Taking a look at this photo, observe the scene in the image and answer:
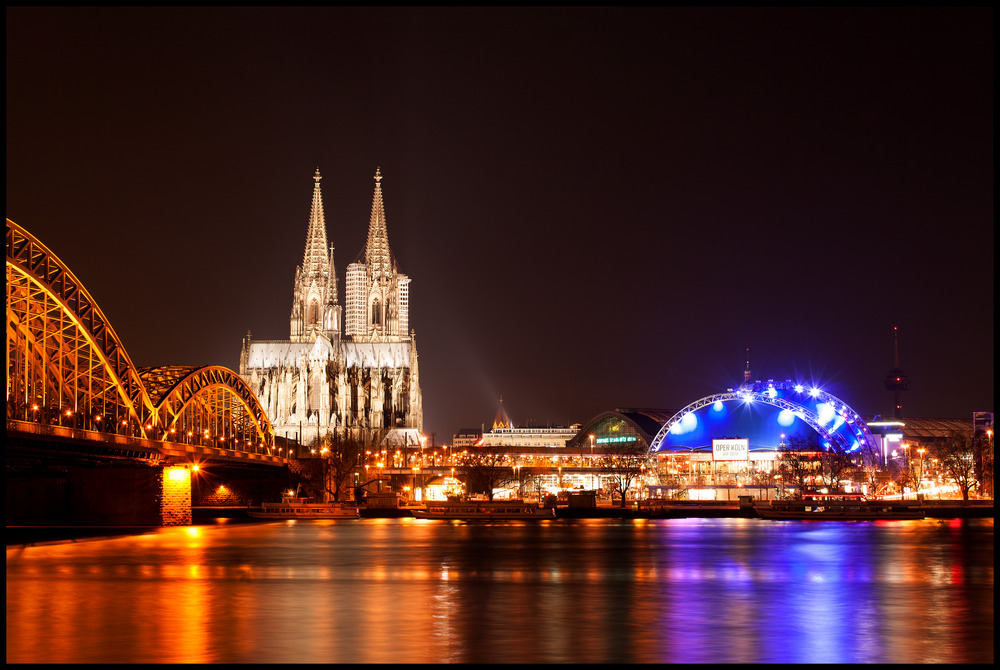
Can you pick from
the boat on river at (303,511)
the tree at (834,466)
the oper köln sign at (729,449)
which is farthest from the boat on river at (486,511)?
the oper köln sign at (729,449)

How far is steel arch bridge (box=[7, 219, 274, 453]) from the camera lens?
259ft

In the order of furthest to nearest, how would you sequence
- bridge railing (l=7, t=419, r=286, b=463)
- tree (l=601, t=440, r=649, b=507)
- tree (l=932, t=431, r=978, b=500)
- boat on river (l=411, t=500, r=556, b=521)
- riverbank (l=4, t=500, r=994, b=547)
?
tree (l=601, t=440, r=649, b=507) < tree (l=932, t=431, r=978, b=500) < boat on river (l=411, t=500, r=556, b=521) < riverbank (l=4, t=500, r=994, b=547) < bridge railing (l=7, t=419, r=286, b=463)

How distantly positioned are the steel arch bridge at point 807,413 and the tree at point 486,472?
2308 centimetres

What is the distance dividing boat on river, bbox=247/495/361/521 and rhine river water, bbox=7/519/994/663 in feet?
169

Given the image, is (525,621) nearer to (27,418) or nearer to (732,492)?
(27,418)

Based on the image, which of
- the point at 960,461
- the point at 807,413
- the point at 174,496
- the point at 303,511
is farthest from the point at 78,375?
the point at 807,413

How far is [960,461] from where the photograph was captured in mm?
145125

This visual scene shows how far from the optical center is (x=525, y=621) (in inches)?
1373

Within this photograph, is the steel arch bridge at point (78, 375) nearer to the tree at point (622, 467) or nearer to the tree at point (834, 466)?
the tree at point (622, 467)

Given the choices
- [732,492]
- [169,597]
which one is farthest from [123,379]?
[732,492]

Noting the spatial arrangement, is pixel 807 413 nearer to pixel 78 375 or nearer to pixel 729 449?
pixel 729 449

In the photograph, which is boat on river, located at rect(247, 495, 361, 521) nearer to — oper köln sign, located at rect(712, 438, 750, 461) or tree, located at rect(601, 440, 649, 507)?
tree, located at rect(601, 440, 649, 507)

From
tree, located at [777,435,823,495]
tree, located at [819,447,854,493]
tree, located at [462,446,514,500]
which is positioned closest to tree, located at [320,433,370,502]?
tree, located at [462,446,514,500]

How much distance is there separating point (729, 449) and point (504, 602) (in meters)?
135
